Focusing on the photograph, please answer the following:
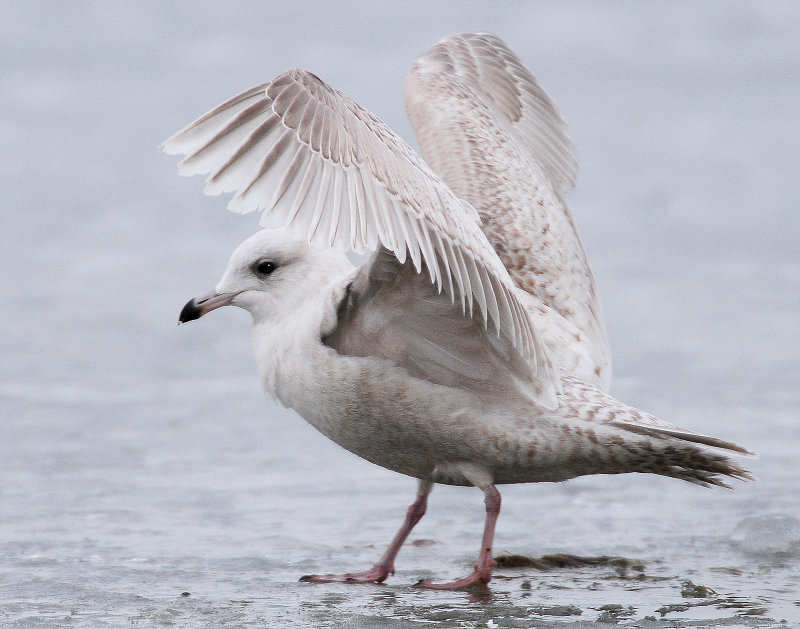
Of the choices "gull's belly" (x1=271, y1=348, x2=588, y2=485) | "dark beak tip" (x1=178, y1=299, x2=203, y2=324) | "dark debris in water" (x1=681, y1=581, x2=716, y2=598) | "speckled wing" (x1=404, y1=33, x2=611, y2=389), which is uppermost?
"speckled wing" (x1=404, y1=33, x2=611, y2=389)

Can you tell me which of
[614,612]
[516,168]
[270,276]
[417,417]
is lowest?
[614,612]

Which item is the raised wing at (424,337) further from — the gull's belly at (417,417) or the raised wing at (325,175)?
the raised wing at (325,175)

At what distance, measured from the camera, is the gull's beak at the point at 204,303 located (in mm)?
6547

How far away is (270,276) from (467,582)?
1.56 metres

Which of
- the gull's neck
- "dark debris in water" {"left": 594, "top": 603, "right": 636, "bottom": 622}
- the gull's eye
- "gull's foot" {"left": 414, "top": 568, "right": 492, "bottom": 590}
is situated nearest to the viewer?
"dark debris in water" {"left": 594, "top": 603, "right": 636, "bottom": 622}

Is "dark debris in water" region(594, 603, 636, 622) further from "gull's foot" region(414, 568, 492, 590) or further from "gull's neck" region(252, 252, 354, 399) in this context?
"gull's neck" region(252, 252, 354, 399)

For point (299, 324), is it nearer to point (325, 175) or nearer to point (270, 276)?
point (270, 276)

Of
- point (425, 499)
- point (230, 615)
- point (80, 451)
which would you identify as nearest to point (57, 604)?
point (230, 615)

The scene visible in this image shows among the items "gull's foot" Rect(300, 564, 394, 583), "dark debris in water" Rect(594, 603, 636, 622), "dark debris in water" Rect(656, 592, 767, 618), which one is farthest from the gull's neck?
"dark debris in water" Rect(656, 592, 767, 618)

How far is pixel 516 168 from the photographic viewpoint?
757cm

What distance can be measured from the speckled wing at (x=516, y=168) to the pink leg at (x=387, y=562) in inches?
32.7

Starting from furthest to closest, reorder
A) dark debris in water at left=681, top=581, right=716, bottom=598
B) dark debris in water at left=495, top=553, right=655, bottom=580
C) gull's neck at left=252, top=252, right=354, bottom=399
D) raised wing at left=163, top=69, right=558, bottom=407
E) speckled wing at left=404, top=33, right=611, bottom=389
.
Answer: speckled wing at left=404, top=33, right=611, bottom=389 < dark debris in water at left=495, top=553, right=655, bottom=580 < gull's neck at left=252, top=252, right=354, bottom=399 < dark debris in water at left=681, top=581, right=716, bottom=598 < raised wing at left=163, top=69, right=558, bottom=407

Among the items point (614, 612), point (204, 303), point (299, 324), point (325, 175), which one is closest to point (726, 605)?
point (614, 612)

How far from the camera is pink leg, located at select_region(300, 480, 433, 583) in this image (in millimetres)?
6047
